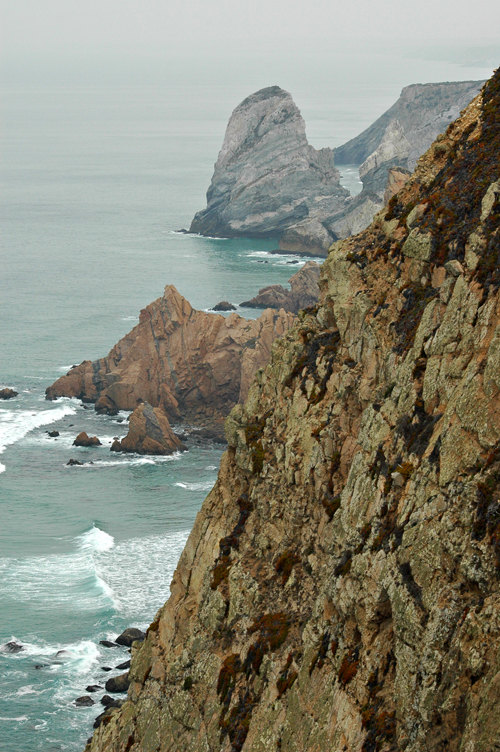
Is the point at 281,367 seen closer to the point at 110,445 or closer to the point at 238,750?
the point at 238,750

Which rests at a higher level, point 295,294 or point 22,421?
point 295,294

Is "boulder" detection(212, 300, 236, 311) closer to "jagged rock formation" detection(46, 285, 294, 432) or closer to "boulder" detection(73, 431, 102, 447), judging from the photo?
"jagged rock formation" detection(46, 285, 294, 432)

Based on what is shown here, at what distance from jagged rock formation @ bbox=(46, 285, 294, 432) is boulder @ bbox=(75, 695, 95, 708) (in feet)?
155

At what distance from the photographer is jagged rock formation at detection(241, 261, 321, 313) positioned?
Result: 128 metres

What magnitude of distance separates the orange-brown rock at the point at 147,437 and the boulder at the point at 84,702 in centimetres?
3809

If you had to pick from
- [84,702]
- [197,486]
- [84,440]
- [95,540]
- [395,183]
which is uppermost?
[395,183]

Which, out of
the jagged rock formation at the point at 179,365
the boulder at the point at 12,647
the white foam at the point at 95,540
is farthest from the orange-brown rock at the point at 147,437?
the boulder at the point at 12,647

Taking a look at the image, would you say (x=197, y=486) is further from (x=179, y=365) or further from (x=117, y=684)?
(x=117, y=684)

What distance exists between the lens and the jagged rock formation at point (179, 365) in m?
95.9

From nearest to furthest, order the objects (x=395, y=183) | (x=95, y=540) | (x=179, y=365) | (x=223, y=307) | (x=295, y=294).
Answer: (x=395, y=183) < (x=95, y=540) < (x=179, y=365) < (x=295, y=294) < (x=223, y=307)

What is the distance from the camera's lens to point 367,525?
70.0 ft

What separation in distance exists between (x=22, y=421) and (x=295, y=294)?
4966 cm

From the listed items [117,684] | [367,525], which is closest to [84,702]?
[117,684]

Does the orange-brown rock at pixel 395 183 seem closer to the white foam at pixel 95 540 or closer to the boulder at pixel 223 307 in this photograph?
the white foam at pixel 95 540
